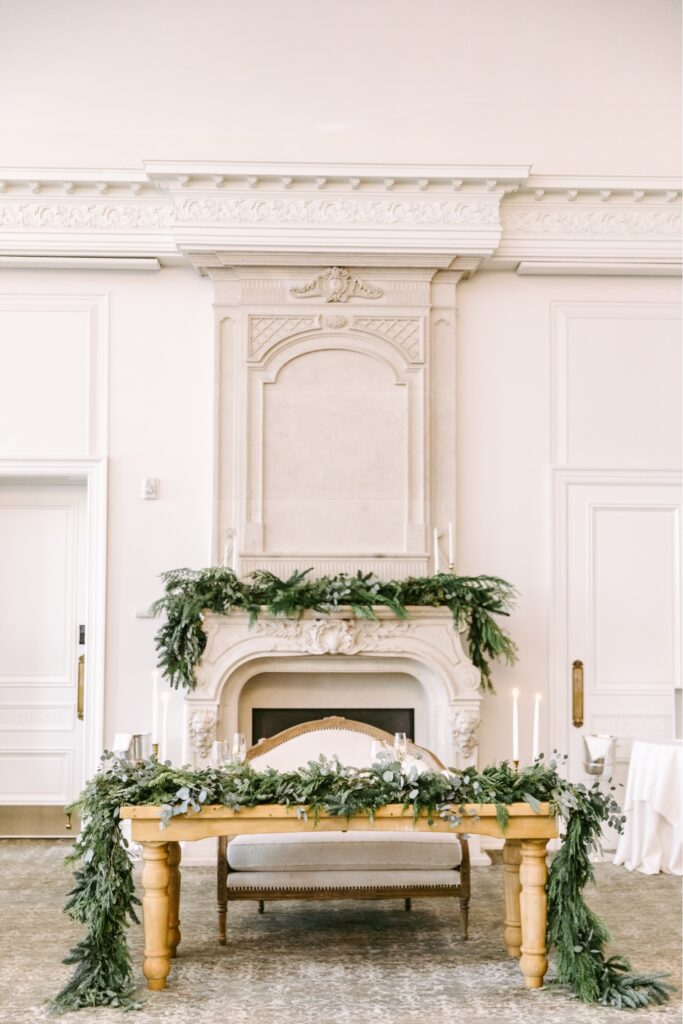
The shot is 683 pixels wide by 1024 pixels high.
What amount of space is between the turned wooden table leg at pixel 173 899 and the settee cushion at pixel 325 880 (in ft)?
0.76

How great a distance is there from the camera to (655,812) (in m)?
6.20

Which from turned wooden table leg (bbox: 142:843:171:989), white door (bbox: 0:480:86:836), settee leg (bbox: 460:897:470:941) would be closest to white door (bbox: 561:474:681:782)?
settee leg (bbox: 460:897:470:941)

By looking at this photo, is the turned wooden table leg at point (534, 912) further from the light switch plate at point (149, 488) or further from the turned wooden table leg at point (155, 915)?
the light switch plate at point (149, 488)

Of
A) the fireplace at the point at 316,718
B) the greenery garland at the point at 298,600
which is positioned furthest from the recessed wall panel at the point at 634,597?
the fireplace at the point at 316,718

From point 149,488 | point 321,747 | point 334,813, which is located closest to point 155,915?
point 334,813

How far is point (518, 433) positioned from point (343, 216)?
1804mm

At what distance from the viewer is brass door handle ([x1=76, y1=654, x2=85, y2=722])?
23.0ft

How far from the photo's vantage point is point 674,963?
4.43 meters

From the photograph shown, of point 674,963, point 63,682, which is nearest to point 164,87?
point 63,682

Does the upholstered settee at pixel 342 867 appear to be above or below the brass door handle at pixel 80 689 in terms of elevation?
below

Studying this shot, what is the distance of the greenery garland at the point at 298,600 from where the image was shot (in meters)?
6.28

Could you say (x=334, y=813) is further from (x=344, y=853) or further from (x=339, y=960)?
(x=339, y=960)

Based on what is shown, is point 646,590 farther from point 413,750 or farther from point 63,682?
point 63,682

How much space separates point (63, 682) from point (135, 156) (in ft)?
11.4
